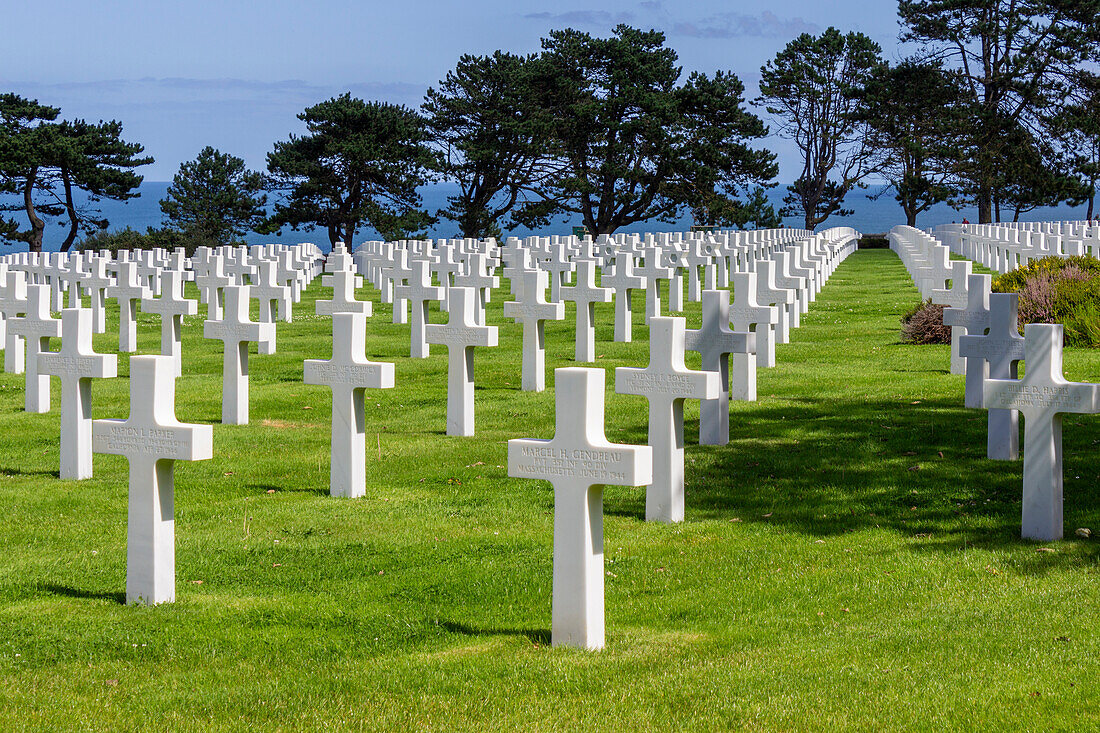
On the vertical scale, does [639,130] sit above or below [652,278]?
above

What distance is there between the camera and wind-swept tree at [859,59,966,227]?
211 feet

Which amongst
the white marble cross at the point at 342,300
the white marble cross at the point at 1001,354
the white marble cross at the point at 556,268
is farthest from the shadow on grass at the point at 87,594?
the white marble cross at the point at 556,268

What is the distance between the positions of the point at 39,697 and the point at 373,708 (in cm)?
133

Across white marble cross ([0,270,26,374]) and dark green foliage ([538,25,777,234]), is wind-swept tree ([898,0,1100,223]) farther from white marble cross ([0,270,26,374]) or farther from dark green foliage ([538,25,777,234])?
white marble cross ([0,270,26,374])

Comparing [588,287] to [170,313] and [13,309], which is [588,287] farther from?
[13,309]

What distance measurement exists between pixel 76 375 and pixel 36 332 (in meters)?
2.66

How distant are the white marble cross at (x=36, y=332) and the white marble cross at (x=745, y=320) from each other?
599cm

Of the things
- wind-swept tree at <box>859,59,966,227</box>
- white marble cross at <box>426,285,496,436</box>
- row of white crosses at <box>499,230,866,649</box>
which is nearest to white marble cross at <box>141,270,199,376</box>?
white marble cross at <box>426,285,496,436</box>

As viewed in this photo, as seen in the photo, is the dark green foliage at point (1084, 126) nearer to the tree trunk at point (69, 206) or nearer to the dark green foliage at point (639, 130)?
the dark green foliage at point (639, 130)

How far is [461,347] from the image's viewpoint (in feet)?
36.9

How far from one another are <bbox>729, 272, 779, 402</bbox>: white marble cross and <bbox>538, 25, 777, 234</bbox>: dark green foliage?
4546 cm

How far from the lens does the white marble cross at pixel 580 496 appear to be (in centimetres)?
554

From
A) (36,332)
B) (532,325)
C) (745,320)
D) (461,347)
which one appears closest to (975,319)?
(745,320)

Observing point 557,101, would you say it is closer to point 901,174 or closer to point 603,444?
point 901,174
